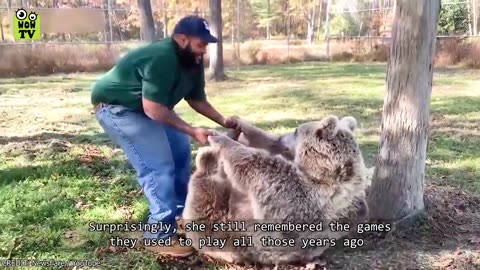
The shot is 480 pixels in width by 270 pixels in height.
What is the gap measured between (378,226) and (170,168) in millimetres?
1817

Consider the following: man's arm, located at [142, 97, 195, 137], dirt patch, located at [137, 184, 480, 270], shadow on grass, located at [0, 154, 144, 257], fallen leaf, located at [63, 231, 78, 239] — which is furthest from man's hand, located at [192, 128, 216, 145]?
fallen leaf, located at [63, 231, 78, 239]

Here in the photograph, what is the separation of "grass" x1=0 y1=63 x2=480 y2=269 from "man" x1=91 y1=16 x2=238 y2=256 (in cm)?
53

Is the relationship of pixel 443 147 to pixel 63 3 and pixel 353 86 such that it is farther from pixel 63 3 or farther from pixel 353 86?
pixel 63 3

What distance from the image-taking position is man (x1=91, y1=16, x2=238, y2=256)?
339cm

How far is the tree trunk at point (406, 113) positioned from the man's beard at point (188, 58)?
1580mm

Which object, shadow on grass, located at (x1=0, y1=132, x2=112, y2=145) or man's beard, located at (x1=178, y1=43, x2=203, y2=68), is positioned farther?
shadow on grass, located at (x1=0, y1=132, x2=112, y2=145)

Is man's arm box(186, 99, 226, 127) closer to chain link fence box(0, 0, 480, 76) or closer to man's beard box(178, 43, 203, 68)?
man's beard box(178, 43, 203, 68)

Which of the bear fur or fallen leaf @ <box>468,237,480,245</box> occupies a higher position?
the bear fur

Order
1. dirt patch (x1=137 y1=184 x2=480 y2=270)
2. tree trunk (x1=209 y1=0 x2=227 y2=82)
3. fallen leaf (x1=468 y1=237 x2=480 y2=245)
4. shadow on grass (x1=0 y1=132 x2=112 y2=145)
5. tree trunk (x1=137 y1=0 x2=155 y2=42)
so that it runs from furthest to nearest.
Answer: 1. tree trunk (x1=137 y1=0 x2=155 y2=42)
2. tree trunk (x1=209 y1=0 x2=227 y2=82)
3. shadow on grass (x1=0 y1=132 x2=112 y2=145)
4. fallen leaf (x1=468 y1=237 x2=480 y2=245)
5. dirt patch (x1=137 y1=184 x2=480 y2=270)

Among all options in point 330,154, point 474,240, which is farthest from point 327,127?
point 474,240

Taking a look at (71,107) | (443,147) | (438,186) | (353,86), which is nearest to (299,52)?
(353,86)

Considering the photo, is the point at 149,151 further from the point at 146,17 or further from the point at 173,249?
the point at 146,17

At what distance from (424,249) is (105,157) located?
4.19m

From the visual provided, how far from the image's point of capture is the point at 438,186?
198 inches
